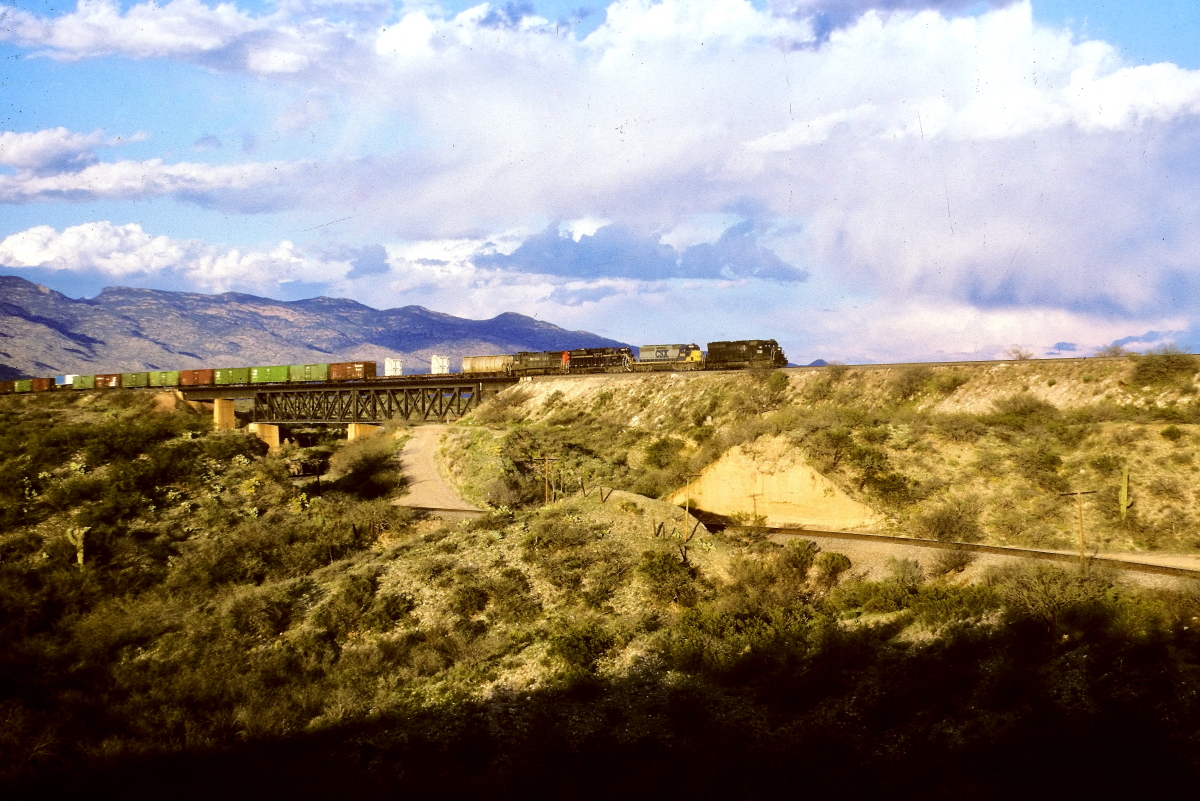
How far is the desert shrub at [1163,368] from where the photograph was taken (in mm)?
45750

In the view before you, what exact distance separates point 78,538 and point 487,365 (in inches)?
1949

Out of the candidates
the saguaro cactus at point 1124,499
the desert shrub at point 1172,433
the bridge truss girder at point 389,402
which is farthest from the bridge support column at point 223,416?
the desert shrub at point 1172,433

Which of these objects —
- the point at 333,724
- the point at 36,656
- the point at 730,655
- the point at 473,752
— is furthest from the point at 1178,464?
the point at 36,656

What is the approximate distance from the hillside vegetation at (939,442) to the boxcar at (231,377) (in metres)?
37.0

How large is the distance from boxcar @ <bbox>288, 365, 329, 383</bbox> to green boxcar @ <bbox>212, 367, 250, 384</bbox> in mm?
5143

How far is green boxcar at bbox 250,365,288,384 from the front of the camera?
8219 centimetres

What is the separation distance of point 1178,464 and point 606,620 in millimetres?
27137

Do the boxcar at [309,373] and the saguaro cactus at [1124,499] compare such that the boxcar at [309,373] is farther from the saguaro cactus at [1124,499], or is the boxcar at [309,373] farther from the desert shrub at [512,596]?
the saguaro cactus at [1124,499]

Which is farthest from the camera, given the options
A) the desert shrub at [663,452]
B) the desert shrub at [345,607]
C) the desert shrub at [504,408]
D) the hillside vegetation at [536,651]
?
the desert shrub at [504,408]

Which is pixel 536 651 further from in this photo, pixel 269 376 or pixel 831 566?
pixel 269 376

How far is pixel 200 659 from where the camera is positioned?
968 inches

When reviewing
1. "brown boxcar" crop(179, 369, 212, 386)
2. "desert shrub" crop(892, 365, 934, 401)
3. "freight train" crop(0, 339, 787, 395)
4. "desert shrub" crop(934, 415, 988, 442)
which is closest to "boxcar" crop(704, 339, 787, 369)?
"freight train" crop(0, 339, 787, 395)

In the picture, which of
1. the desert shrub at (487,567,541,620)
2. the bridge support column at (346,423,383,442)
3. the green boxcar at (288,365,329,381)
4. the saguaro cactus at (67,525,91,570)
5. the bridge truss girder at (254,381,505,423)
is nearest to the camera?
the desert shrub at (487,567,541,620)

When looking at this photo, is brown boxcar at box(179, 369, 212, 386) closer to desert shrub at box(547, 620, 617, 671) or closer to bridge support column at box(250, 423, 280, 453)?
bridge support column at box(250, 423, 280, 453)
